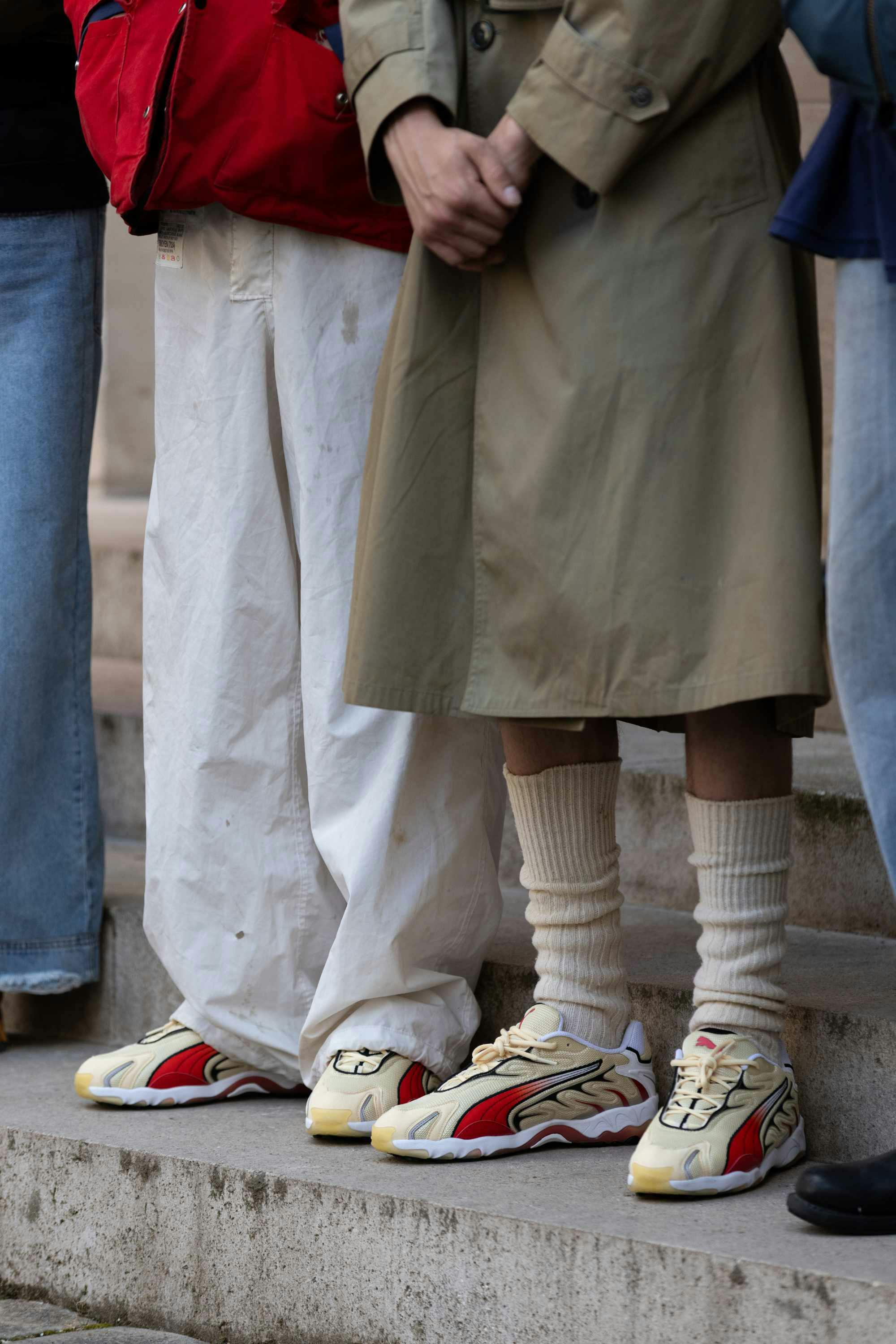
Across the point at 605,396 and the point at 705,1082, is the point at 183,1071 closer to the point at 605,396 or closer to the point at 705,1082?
Answer: the point at 705,1082

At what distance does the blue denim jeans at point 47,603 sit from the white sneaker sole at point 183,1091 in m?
0.38

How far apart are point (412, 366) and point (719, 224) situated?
0.38 meters

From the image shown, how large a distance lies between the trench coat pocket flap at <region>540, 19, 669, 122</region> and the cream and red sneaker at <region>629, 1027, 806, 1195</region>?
0.98m

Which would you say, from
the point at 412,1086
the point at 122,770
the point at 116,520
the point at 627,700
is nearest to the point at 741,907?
the point at 627,700

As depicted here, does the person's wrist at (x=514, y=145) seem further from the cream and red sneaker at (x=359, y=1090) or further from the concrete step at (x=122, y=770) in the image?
the concrete step at (x=122, y=770)

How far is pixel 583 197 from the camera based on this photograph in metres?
1.89

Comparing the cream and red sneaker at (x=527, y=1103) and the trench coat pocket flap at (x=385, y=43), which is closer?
the trench coat pocket flap at (x=385, y=43)

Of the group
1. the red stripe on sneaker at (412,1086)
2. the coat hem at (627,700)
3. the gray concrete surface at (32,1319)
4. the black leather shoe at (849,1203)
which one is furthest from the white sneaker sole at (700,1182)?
the gray concrete surface at (32,1319)

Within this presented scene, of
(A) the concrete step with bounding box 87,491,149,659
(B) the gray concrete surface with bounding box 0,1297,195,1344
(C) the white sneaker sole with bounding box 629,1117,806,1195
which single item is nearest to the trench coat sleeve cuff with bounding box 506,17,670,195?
(C) the white sneaker sole with bounding box 629,1117,806,1195

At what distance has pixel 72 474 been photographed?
2666mm

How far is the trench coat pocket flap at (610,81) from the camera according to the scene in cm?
177

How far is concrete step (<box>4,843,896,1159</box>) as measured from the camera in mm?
2062

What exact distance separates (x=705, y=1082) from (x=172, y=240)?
123cm

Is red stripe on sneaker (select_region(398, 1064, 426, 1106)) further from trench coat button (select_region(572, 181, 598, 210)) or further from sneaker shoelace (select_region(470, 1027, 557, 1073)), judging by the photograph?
trench coat button (select_region(572, 181, 598, 210))
